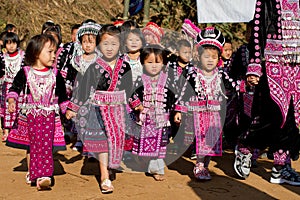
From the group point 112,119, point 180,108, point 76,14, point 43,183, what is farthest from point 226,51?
point 76,14

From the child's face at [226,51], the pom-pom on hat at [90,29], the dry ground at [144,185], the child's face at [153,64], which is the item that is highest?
the pom-pom on hat at [90,29]

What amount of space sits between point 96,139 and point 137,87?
800 mm

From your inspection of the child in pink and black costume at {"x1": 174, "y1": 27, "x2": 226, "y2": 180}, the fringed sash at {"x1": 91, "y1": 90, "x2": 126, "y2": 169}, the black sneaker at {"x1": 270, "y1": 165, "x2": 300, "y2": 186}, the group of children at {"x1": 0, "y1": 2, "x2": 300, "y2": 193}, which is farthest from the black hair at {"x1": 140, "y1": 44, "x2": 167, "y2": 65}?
the black sneaker at {"x1": 270, "y1": 165, "x2": 300, "y2": 186}

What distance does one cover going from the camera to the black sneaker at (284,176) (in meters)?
5.05

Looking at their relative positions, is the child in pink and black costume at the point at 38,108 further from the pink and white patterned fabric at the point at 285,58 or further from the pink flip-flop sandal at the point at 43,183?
the pink and white patterned fabric at the point at 285,58

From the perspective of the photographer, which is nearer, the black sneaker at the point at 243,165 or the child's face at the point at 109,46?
the child's face at the point at 109,46

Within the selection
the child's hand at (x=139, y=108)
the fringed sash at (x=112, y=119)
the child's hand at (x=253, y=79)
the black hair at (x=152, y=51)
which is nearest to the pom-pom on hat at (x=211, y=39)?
the black hair at (x=152, y=51)

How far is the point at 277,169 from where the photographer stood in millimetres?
5090

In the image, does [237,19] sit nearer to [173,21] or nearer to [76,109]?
[76,109]

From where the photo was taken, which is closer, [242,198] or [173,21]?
[242,198]

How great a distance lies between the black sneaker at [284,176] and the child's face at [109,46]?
1921 mm

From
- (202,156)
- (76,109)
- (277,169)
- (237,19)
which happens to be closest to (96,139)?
(76,109)

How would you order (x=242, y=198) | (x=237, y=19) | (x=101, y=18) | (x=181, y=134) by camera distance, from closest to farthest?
(x=242, y=198) < (x=181, y=134) < (x=237, y=19) < (x=101, y=18)

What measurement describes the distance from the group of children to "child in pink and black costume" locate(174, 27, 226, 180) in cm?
1
